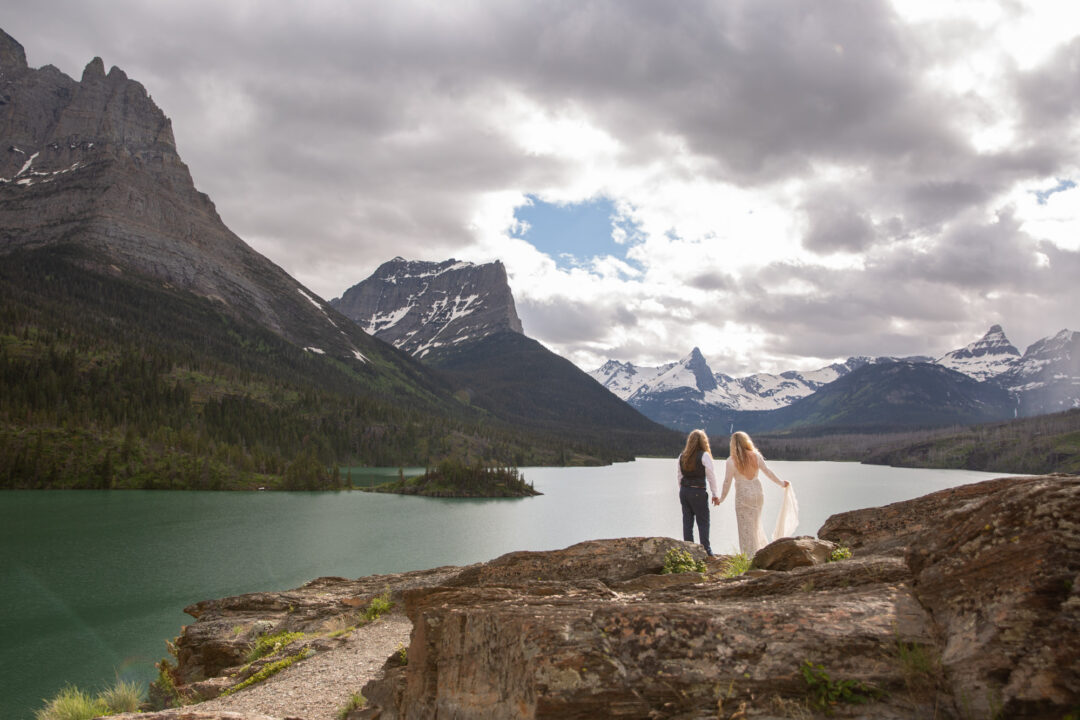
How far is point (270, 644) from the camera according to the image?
59.0 ft

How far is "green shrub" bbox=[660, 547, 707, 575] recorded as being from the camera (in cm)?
1314

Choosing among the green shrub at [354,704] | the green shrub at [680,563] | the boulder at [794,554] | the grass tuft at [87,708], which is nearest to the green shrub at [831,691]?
the boulder at [794,554]

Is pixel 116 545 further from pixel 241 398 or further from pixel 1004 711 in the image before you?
pixel 241 398

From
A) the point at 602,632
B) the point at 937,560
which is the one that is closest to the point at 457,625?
the point at 602,632

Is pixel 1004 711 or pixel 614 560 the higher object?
pixel 1004 711

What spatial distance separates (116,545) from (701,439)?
2527 inches

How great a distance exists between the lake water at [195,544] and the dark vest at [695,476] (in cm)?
2548

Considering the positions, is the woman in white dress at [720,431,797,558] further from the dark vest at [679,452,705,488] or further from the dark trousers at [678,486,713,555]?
the dark trousers at [678,486,713,555]

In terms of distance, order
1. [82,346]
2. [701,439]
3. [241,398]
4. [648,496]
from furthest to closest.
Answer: [241,398] < [82,346] < [648,496] < [701,439]

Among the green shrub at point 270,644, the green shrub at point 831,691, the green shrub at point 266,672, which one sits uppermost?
the green shrub at point 831,691

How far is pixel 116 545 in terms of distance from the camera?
58.5 metres

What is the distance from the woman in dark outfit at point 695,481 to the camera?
1544cm

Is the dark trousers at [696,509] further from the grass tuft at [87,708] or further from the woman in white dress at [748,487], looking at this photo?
the grass tuft at [87,708]

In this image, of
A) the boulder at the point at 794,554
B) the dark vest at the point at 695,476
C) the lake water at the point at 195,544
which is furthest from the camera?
the lake water at the point at 195,544
